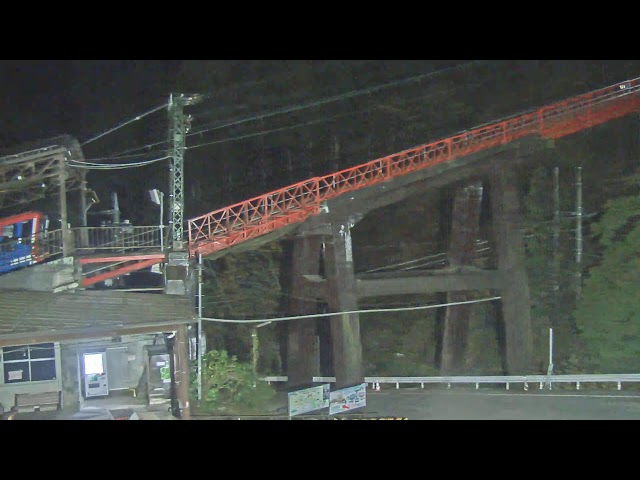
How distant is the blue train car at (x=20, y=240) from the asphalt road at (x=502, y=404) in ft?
9.29

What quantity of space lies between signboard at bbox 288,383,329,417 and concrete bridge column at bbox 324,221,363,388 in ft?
0.59

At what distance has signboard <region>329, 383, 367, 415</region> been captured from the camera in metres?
4.86

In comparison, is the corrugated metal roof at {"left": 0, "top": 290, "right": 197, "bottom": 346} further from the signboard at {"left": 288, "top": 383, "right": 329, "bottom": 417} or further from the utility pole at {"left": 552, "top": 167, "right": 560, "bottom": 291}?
the utility pole at {"left": 552, "top": 167, "right": 560, "bottom": 291}

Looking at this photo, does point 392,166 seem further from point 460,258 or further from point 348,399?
point 348,399

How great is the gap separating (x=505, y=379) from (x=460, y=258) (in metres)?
1.04

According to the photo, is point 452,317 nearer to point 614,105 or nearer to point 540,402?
point 540,402

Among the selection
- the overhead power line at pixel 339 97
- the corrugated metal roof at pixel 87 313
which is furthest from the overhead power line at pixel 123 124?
the corrugated metal roof at pixel 87 313

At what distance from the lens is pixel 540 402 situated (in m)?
4.91

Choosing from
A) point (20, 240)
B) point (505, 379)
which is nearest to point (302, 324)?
point (505, 379)

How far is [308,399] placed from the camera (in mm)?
4848

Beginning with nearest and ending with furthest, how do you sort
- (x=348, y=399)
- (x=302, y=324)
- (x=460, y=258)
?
(x=348, y=399) → (x=302, y=324) → (x=460, y=258)

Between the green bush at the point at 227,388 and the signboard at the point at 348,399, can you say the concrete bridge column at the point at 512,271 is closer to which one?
the signboard at the point at 348,399

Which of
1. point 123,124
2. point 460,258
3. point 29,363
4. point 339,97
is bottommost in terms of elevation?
point 29,363

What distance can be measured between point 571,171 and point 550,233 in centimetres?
53
